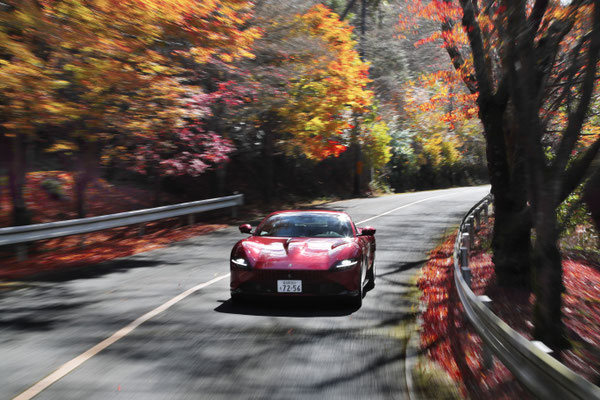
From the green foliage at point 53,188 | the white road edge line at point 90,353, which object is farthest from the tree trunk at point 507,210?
the green foliage at point 53,188

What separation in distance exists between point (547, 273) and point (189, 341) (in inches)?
153

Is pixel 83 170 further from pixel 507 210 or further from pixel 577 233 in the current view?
Answer: pixel 577 233

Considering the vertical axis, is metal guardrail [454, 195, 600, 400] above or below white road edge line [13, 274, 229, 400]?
above

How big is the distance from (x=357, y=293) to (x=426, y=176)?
41126 millimetres

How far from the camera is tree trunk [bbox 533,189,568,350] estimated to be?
18.3 ft

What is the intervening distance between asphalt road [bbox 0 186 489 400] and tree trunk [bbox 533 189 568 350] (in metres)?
1.58

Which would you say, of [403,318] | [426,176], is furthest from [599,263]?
[426,176]

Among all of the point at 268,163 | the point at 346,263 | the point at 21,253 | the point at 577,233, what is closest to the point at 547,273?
the point at 346,263

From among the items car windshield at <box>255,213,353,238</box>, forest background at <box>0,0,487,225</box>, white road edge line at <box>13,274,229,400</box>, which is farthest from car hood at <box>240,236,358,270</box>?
forest background at <box>0,0,487,225</box>

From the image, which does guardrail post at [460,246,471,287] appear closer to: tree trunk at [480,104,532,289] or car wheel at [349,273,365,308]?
car wheel at [349,273,365,308]

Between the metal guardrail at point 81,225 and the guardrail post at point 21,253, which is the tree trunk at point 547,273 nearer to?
the metal guardrail at point 81,225

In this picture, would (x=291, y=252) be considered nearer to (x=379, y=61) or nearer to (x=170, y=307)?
(x=170, y=307)

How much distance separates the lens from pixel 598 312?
10.0 m

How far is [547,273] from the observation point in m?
5.64
